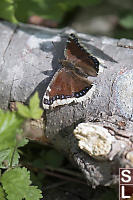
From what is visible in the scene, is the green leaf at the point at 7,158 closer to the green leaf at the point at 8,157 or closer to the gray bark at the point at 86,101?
the green leaf at the point at 8,157

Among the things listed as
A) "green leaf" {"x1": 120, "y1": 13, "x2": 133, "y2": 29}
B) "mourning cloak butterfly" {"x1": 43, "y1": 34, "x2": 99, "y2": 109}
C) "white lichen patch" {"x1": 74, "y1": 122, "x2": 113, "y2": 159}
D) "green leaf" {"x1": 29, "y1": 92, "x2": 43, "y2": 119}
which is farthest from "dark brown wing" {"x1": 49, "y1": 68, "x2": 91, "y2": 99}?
"green leaf" {"x1": 120, "y1": 13, "x2": 133, "y2": 29}

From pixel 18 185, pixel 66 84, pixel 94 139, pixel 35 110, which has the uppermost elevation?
pixel 66 84

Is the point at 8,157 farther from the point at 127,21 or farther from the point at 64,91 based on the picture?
the point at 127,21

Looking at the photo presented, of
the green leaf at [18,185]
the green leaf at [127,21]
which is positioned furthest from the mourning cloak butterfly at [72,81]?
the green leaf at [127,21]

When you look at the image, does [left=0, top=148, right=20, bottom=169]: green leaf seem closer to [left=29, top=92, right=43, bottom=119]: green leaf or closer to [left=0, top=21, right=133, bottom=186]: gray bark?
[left=0, top=21, right=133, bottom=186]: gray bark

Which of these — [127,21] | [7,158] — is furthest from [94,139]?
[127,21]

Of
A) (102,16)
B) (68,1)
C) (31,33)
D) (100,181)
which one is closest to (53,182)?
(100,181)
